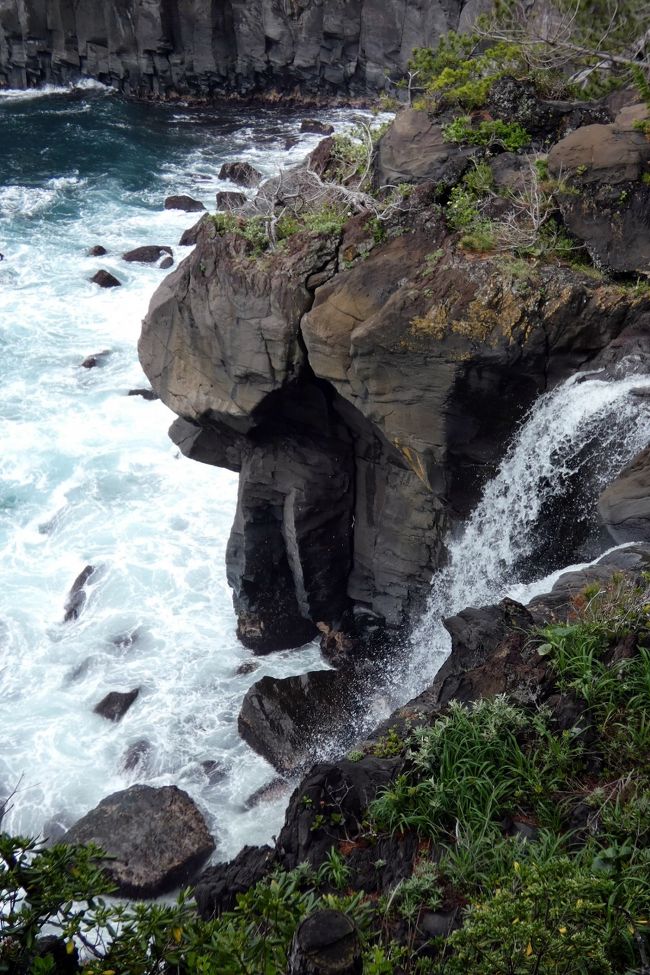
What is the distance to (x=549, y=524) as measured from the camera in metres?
11.4

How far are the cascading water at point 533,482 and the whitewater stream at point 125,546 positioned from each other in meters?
A: 0.02

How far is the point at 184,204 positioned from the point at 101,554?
1656 centimetres

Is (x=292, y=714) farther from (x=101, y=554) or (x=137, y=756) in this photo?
(x=101, y=554)

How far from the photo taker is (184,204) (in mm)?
29609

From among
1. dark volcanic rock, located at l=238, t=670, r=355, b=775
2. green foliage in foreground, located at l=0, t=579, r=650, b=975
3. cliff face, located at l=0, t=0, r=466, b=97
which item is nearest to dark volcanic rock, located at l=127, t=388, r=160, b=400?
dark volcanic rock, located at l=238, t=670, r=355, b=775

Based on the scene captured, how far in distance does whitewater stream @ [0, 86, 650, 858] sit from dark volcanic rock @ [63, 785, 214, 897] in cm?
49

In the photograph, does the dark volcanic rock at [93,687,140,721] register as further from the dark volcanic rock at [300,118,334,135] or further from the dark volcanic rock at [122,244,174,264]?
the dark volcanic rock at [300,118,334,135]

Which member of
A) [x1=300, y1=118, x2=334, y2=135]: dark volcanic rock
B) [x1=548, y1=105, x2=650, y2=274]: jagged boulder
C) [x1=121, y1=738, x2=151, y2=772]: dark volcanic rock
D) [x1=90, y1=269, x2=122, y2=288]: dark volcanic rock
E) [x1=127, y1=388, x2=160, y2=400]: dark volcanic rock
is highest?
[x1=548, y1=105, x2=650, y2=274]: jagged boulder

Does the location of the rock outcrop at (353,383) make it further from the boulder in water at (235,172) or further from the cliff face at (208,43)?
the cliff face at (208,43)

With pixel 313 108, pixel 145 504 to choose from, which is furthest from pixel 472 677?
pixel 313 108

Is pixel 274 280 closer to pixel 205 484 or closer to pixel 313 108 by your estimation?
pixel 205 484

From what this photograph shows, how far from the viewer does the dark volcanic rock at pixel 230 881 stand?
801 centimetres

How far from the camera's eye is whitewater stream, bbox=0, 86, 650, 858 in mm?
11703

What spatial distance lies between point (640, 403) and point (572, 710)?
4229 millimetres
